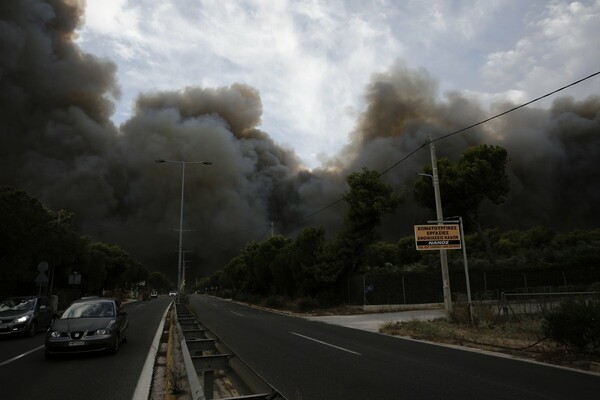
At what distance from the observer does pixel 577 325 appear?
10.2 m

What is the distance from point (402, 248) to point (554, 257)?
3860 centimetres

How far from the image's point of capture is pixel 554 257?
41625 mm

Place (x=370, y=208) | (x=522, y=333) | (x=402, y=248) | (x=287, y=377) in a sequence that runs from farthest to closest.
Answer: (x=402, y=248), (x=370, y=208), (x=522, y=333), (x=287, y=377)

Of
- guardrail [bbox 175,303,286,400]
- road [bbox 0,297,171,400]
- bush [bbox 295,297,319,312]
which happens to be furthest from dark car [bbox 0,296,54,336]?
bush [bbox 295,297,319,312]

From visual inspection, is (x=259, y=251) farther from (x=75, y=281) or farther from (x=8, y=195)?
(x=8, y=195)

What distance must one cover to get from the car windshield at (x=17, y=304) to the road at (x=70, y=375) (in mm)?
4128

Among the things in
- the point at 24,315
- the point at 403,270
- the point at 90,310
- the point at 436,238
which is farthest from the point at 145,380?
the point at 403,270

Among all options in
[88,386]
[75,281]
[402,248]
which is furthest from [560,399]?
[402,248]

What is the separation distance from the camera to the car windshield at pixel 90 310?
36.4ft

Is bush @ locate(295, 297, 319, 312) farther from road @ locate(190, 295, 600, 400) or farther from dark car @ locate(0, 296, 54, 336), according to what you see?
road @ locate(190, 295, 600, 400)

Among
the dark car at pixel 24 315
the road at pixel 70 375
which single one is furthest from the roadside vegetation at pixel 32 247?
the road at pixel 70 375

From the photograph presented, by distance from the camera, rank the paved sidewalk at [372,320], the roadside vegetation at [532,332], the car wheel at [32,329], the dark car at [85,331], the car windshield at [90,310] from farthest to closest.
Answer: the paved sidewalk at [372,320] → the car wheel at [32,329] → the car windshield at [90,310] → the roadside vegetation at [532,332] → the dark car at [85,331]

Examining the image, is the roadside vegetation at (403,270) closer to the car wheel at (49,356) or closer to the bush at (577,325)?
the bush at (577,325)

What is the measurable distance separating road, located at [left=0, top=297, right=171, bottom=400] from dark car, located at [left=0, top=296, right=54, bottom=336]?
2834 mm
